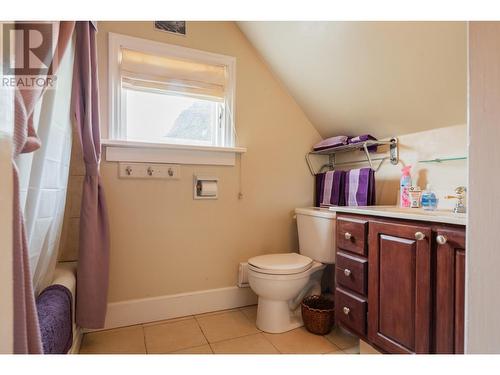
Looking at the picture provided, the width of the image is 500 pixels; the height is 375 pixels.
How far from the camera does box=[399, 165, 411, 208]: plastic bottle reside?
1.64m

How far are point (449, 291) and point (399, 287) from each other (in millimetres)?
201

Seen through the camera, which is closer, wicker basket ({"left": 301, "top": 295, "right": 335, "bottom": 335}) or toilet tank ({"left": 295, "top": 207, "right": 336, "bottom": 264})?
wicker basket ({"left": 301, "top": 295, "right": 335, "bottom": 335})

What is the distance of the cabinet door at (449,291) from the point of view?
3.23ft

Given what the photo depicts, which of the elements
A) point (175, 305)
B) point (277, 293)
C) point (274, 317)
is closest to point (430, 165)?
point (277, 293)

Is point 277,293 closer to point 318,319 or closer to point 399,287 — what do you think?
point 318,319

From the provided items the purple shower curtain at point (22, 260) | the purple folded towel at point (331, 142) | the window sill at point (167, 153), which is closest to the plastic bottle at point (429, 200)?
the purple folded towel at point (331, 142)

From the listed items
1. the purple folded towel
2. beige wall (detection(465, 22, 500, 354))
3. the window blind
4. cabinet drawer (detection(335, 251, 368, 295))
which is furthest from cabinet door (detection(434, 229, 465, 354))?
the window blind

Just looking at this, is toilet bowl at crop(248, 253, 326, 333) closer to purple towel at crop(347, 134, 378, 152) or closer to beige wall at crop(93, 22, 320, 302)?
beige wall at crop(93, 22, 320, 302)

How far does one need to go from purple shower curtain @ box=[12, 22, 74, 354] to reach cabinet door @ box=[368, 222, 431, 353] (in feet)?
4.14

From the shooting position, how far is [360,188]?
1847 mm

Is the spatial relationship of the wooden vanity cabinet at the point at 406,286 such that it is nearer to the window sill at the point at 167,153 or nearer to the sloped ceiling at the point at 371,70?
the sloped ceiling at the point at 371,70

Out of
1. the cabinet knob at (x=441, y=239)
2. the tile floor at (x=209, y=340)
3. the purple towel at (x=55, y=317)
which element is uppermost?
the cabinet knob at (x=441, y=239)

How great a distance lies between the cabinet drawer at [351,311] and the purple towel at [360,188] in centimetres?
62
